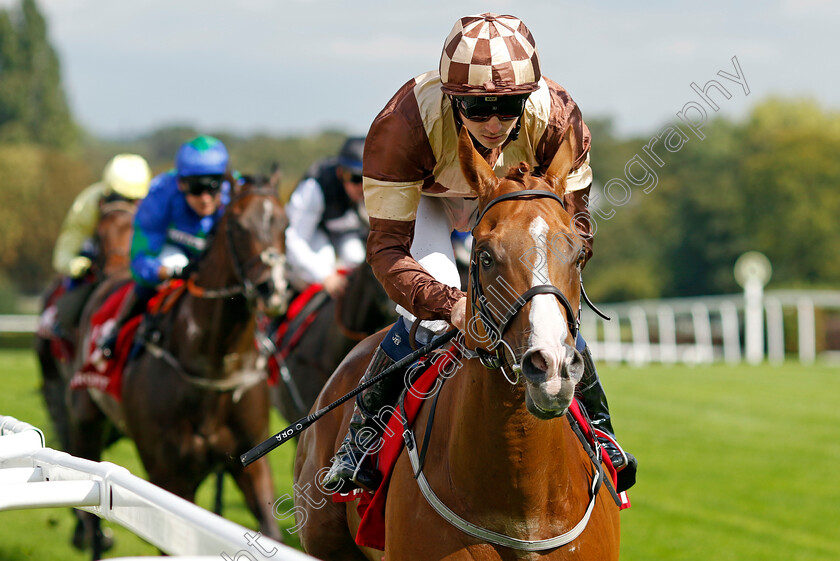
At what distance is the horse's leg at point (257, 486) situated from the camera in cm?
579

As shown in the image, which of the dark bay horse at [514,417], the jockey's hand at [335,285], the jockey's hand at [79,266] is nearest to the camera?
the dark bay horse at [514,417]

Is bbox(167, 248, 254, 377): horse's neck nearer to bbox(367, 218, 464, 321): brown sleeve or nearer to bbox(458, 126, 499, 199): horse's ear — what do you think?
bbox(367, 218, 464, 321): brown sleeve

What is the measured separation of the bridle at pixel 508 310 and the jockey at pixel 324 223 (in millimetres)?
4661

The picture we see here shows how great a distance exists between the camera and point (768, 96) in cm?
7144

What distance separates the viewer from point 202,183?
259 inches

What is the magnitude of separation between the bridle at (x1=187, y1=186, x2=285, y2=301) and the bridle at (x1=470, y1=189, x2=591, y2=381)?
3.27 metres

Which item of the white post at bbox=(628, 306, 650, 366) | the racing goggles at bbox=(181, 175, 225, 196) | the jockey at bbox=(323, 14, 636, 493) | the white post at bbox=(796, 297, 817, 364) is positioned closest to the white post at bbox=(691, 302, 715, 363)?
the white post at bbox=(628, 306, 650, 366)

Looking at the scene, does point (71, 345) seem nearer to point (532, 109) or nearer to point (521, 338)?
point (532, 109)

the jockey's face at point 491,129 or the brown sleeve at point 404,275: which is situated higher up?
the jockey's face at point 491,129

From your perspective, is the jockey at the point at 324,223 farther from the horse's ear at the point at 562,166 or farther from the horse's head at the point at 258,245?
the horse's ear at the point at 562,166

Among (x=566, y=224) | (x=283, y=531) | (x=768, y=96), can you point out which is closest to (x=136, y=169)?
(x=283, y=531)

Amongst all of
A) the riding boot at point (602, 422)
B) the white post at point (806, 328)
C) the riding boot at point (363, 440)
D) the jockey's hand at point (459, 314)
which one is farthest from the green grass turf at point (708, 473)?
the white post at point (806, 328)

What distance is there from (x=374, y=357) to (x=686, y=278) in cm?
5503

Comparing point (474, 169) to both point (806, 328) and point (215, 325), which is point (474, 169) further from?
point (806, 328)
